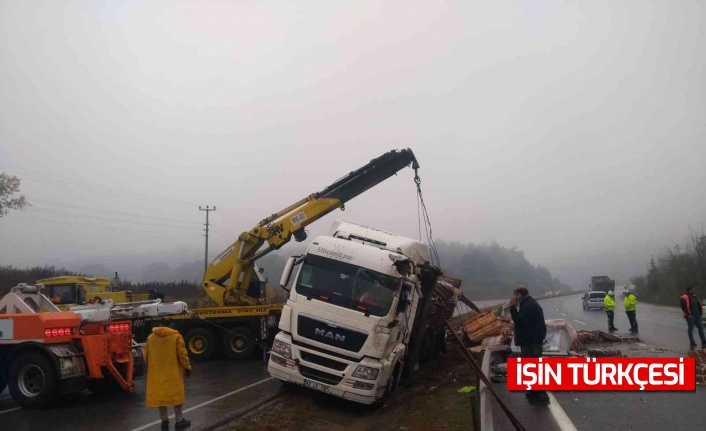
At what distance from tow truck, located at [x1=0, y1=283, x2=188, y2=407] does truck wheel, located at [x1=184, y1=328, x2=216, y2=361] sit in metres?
5.77

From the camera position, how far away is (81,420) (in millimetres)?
9188

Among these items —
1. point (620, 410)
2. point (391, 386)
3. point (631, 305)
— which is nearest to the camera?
point (620, 410)

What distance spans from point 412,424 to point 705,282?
152 feet

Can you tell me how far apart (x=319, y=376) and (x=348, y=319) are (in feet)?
3.56

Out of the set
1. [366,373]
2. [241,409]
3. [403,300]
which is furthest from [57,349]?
[403,300]

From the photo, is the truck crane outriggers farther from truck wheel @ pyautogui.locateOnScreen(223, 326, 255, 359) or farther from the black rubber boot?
the black rubber boot

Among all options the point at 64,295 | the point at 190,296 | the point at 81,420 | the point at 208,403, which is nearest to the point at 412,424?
the point at 208,403

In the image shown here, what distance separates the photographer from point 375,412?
1051 cm

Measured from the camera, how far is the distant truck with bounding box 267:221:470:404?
10.2 meters

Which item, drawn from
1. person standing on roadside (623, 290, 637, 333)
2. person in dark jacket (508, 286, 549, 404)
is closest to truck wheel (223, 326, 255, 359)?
person in dark jacket (508, 286, 549, 404)

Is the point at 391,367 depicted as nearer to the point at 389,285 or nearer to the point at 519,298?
the point at 389,285

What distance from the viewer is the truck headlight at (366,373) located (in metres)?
10.0

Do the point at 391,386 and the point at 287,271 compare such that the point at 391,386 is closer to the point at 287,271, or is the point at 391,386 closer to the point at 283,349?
the point at 283,349

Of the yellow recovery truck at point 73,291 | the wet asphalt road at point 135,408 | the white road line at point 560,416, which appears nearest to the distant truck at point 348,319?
the wet asphalt road at point 135,408
